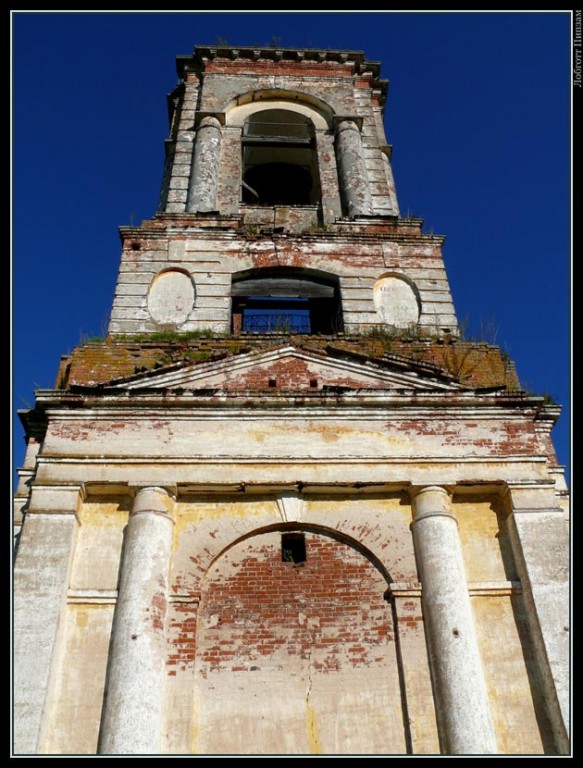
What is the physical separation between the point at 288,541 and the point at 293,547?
0.08m

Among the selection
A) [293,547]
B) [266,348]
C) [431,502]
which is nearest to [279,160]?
[266,348]

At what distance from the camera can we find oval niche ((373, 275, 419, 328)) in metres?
11.9

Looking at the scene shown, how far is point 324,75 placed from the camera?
56.5 feet

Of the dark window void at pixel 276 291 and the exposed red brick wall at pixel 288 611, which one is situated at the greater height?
the dark window void at pixel 276 291

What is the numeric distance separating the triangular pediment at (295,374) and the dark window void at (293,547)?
6.01 feet

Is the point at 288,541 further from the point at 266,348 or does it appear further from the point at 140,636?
the point at 266,348

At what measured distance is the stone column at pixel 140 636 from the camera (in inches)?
283

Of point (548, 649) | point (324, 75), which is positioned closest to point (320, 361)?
point (548, 649)

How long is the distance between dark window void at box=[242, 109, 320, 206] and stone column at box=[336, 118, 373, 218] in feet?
2.53

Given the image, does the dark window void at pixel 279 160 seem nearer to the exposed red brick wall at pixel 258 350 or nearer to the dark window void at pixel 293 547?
the exposed red brick wall at pixel 258 350

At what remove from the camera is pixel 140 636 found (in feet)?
25.3

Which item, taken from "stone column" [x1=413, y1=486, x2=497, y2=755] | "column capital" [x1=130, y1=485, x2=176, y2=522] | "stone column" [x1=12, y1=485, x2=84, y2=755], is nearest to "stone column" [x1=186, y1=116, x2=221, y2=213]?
"column capital" [x1=130, y1=485, x2=176, y2=522]
